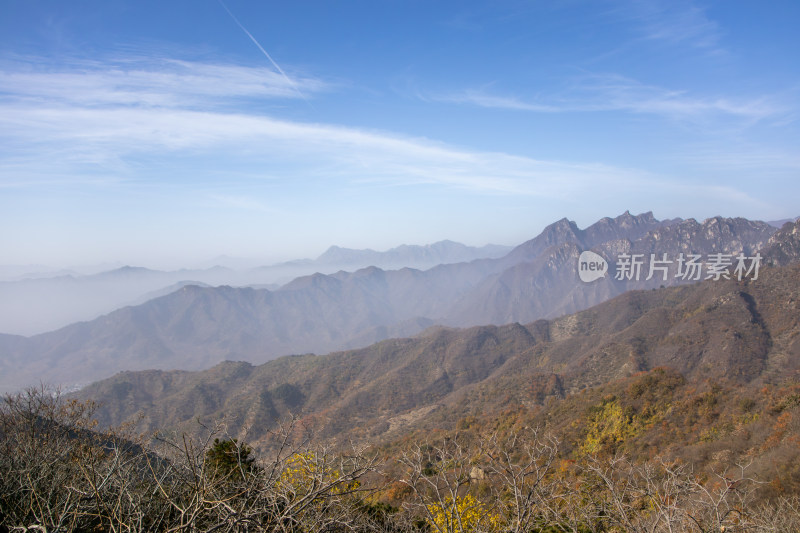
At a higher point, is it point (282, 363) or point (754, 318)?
point (754, 318)

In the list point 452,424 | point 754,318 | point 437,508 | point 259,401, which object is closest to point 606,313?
point 754,318

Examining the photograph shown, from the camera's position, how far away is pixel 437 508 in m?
14.2

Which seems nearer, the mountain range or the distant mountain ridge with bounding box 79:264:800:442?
the mountain range

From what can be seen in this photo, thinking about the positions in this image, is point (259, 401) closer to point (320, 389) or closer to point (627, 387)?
point (320, 389)

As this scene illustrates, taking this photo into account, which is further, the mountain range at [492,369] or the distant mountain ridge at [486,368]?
the distant mountain ridge at [486,368]

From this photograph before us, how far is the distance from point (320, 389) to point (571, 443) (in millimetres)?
66074

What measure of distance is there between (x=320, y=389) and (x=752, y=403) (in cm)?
7689

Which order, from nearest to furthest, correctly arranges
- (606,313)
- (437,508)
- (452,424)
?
(437,508), (452,424), (606,313)

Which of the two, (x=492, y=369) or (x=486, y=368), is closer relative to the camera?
(x=492, y=369)

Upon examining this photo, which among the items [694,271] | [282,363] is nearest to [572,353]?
[282,363]

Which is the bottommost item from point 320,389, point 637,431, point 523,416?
point 320,389

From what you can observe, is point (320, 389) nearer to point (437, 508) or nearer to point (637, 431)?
point (637, 431)

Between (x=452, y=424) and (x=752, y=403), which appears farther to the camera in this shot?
(x=452, y=424)

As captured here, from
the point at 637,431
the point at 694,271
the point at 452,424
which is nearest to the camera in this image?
the point at 637,431
